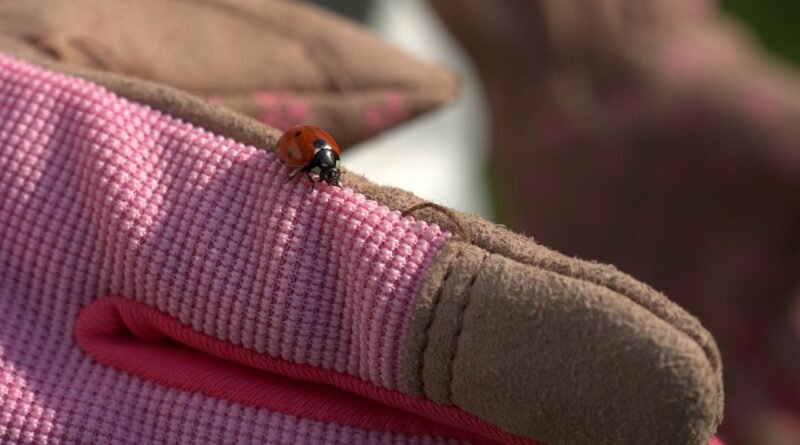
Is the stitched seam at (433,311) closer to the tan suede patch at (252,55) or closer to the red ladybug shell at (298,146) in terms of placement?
the red ladybug shell at (298,146)

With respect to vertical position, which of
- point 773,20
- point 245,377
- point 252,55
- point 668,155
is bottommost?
point 245,377

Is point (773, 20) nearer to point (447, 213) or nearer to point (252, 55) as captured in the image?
point (252, 55)

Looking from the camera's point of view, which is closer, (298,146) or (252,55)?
(298,146)

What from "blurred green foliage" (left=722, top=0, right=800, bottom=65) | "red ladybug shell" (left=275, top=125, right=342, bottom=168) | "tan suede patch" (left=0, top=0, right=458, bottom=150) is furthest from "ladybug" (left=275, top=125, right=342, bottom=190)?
"blurred green foliage" (left=722, top=0, right=800, bottom=65)

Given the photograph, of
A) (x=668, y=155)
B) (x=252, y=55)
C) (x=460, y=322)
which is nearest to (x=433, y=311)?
(x=460, y=322)

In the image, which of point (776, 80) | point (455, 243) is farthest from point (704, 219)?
point (455, 243)

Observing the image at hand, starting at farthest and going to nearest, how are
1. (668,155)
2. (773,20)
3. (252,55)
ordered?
(773,20), (668,155), (252,55)

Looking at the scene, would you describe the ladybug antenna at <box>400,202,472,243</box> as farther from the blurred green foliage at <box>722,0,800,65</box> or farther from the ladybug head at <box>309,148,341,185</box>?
the blurred green foliage at <box>722,0,800,65</box>
